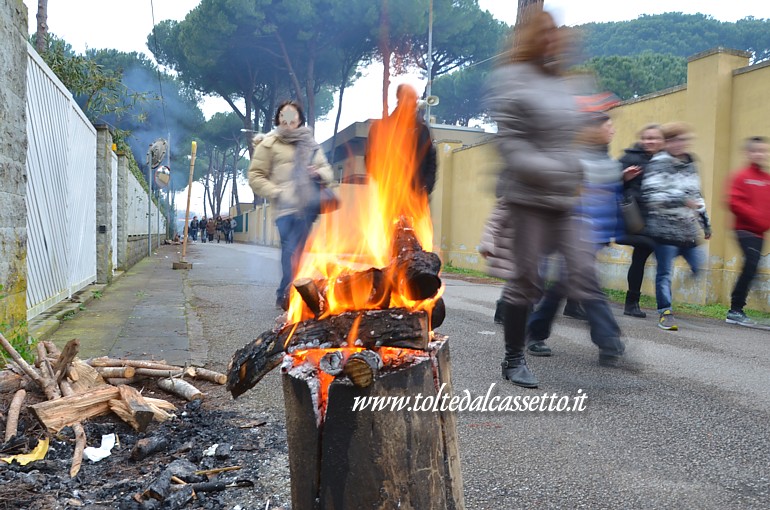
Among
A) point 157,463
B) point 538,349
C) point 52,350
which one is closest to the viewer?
point 157,463

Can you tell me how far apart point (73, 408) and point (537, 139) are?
8.84 feet

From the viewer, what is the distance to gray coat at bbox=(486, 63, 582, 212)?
9.65 feet

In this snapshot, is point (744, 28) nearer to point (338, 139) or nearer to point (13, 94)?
point (338, 139)

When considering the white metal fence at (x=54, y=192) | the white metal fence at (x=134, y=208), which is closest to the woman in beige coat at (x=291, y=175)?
the white metal fence at (x=54, y=192)

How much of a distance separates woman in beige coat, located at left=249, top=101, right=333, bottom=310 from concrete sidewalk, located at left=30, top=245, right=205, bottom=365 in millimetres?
1294

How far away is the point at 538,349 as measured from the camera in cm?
498

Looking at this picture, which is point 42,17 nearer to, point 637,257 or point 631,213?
point 637,257

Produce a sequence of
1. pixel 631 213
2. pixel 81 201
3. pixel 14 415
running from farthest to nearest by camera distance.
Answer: pixel 81 201, pixel 631 213, pixel 14 415

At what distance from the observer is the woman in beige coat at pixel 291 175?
6121 millimetres

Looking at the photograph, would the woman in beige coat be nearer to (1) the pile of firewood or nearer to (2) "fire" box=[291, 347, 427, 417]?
(1) the pile of firewood

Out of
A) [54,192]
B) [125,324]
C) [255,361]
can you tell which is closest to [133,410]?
[255,361]

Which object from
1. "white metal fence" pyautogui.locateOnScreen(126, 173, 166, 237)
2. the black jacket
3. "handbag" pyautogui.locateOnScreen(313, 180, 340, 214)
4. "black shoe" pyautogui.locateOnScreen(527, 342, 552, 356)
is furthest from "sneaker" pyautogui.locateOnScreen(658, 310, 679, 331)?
"white metal fence" pyautogui.locateOnScreen(126, 173, 166, 237)

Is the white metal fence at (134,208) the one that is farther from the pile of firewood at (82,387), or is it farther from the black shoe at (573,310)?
the pile of firewood at (82,387)

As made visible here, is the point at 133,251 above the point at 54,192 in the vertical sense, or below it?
below
